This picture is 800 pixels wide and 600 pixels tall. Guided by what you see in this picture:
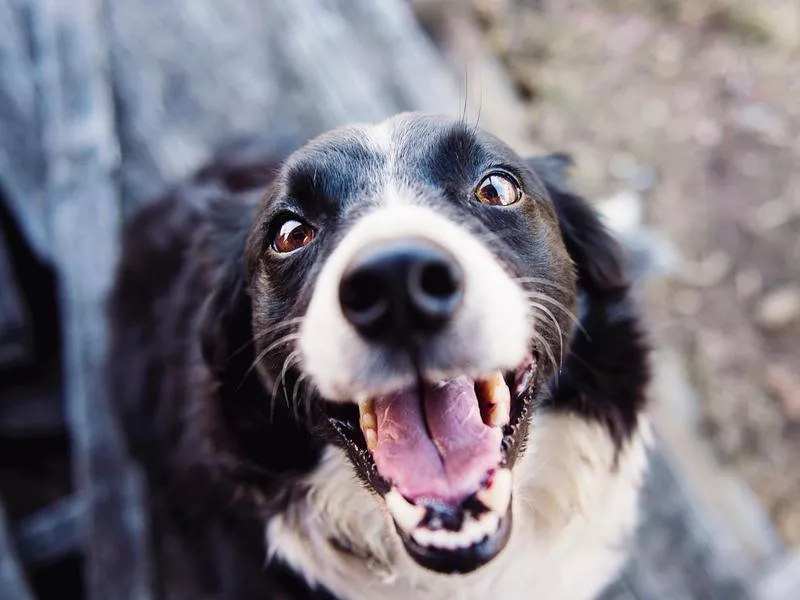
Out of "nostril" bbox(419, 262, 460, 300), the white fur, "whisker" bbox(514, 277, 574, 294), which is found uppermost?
"nostril" bbox(419, 262, 460, 300)

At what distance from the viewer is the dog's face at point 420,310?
46.9 inches

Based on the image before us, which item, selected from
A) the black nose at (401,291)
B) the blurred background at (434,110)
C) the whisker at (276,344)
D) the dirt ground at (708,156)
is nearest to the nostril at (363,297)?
the black nose at (401,291)

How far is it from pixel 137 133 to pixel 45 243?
22.1 inches

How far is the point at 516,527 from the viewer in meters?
1.74

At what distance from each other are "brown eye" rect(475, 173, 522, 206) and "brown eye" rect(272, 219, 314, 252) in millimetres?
357

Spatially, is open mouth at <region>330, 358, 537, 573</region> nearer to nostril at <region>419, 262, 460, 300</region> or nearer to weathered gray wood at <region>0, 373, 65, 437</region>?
nostril at <region>419, 262, 460, 300</region>

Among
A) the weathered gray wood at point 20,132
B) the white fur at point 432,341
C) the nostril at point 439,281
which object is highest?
the nostril at point 439,281

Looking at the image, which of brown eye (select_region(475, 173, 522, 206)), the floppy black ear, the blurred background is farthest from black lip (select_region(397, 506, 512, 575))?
the blurred background

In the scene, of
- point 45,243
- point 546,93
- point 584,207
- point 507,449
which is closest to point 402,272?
point 507,449

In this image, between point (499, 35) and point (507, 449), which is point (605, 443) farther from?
point (499, 35)

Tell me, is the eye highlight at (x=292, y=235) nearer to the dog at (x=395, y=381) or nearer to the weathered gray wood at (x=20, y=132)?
the dog at (x=395, y=381)

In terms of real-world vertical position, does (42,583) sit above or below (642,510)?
below

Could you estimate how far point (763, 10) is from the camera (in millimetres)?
4137

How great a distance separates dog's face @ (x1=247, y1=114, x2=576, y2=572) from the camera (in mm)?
1190
